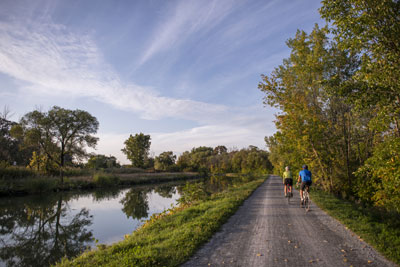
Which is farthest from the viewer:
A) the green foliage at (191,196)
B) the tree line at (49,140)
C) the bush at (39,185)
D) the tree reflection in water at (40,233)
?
the tree line at (49,140)

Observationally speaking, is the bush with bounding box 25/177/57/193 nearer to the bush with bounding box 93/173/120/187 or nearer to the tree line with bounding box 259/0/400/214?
the bush with bounding box 93/173/120/187

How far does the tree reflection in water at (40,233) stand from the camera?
7843 millimetres

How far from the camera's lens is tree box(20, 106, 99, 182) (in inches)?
1185

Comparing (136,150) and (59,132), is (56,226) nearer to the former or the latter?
(59,132)

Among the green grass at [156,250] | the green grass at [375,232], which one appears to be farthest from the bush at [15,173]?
the green grass at [375,232]

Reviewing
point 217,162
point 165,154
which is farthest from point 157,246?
point 217,162

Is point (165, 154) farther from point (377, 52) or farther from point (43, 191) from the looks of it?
point (377, 52)

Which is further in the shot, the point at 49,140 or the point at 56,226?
the point at 49,140

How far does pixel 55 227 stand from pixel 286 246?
38.3ft

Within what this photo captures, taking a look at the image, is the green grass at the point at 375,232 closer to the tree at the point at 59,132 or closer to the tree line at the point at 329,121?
the tree line at the point at 329,121

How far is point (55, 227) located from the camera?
11711 mm

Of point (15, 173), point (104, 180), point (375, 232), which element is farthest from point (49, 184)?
point (375, 232)

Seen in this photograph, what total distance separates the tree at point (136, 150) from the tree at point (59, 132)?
37855mm

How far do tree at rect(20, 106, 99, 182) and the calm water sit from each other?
518 inches
